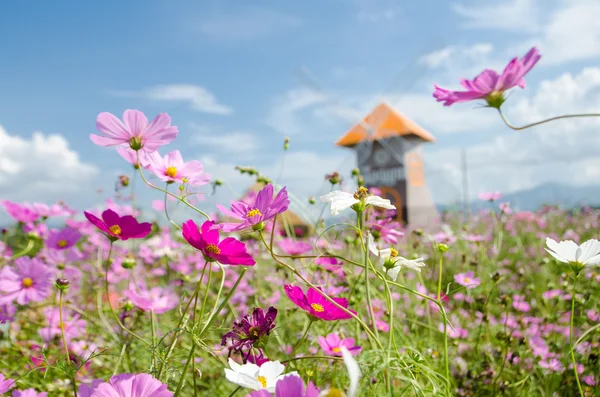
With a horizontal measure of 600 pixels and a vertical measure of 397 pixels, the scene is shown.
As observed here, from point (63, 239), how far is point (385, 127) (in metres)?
11.5

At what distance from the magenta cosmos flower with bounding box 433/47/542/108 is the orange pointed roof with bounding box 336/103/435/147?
11569 mm

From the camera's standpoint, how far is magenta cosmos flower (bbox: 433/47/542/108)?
633mm

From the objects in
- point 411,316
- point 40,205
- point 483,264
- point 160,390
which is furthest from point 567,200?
point 160,390

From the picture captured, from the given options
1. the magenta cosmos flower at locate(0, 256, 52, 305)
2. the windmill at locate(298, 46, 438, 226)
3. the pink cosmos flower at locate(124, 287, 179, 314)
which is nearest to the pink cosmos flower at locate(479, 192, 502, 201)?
the pink cosmos flower at locate(124, 287, 179, 314)

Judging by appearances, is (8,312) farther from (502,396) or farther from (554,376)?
(554,376)

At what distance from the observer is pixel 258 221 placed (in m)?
0.67

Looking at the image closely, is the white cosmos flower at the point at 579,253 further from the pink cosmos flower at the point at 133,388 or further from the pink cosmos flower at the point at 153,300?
the pink cosmos flower at the point at 153,300

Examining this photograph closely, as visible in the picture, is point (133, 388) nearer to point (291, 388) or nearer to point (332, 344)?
point (291, 388)

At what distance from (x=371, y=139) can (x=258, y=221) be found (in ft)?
39.2

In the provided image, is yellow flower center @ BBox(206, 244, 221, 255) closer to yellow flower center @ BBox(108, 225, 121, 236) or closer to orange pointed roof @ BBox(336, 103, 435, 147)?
yellow flower center @ BBox(108, 225, 121, 236)

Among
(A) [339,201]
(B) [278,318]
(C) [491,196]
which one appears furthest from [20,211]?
(C) [491,196]

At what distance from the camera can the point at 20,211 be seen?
1501mm

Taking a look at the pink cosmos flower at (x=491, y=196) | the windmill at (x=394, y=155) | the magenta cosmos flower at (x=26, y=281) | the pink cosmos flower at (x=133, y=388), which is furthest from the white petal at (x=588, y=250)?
the windmill at (x=394, y=155)

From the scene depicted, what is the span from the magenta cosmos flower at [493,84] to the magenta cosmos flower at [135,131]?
0.39 meters
